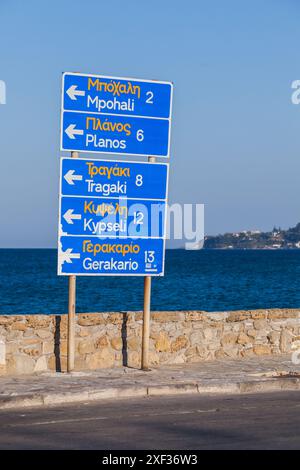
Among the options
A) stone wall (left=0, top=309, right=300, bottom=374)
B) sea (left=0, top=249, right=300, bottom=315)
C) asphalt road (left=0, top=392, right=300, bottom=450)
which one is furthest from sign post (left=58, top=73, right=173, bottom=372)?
sea (left=0, top=249, right=300, bottom=315)

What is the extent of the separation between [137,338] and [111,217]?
2.03 m

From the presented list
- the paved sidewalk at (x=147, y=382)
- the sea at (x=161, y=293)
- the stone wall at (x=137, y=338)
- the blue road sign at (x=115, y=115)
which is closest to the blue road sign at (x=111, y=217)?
the blue road sign at (x=115, y=115)

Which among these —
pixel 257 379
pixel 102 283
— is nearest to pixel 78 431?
pixel 257 379

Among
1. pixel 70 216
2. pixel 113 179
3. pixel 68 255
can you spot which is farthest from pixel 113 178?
pixel 68 255

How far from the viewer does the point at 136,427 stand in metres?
10.1

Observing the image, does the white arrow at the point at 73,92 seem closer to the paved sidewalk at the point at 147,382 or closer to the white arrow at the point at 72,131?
the white arrow at the point at 72,131

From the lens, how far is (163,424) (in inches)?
405

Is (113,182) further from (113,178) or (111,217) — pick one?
(111,217)

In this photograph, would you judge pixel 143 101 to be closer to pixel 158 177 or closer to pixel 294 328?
pixel 158 177

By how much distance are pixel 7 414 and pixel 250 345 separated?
241 inches

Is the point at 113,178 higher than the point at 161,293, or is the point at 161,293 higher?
the point at 113,178

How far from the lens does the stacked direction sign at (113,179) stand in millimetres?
14242
